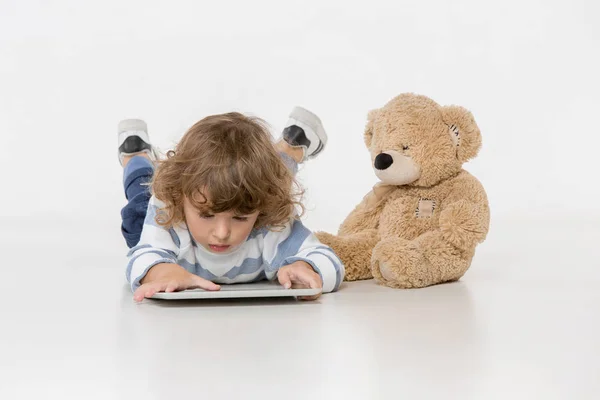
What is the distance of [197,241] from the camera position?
1.96 m

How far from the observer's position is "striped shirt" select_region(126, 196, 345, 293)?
195 cm

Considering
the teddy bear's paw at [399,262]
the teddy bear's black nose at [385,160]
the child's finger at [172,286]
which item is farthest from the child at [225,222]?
the teddy bear's black nose at [385,160]

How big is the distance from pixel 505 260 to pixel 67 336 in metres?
1.36

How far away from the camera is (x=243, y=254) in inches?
79.5

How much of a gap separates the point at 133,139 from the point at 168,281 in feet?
3.02

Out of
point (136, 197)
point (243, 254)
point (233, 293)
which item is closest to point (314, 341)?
point (233, 293)

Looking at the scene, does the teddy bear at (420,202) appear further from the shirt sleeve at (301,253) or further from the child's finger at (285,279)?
the child's finger at (285,279)

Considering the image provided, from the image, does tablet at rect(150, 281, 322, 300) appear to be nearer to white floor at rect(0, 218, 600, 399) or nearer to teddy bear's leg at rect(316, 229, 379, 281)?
white floor at rect(0, 218, 600, 399)

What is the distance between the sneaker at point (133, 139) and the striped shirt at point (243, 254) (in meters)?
0.65

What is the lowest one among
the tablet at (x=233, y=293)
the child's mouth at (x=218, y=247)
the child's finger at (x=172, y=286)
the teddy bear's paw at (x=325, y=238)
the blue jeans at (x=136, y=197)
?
the tablet at (x=233, y=293)

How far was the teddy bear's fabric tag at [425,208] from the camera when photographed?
7.20 feet

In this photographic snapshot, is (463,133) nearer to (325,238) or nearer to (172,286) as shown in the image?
(325,238)

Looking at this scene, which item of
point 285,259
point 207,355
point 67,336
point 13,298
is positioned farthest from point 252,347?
point 13,298

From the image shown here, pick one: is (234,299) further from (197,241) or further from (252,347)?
(252,347)
